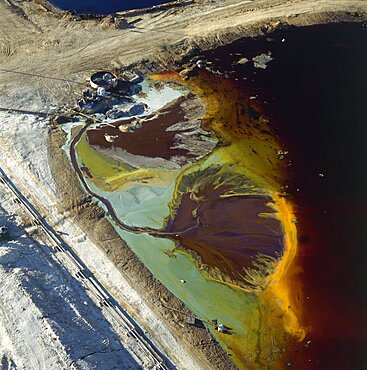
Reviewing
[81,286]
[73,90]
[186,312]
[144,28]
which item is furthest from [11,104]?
[186,312]

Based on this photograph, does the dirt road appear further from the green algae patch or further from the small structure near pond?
the green algae patch

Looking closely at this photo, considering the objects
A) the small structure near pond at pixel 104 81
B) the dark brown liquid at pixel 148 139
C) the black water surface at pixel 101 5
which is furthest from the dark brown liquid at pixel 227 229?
the black water surface at pixel 101 5

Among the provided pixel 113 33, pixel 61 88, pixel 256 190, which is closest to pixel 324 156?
pixel 256 190

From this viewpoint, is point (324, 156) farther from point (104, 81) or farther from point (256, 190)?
point (104, 81)

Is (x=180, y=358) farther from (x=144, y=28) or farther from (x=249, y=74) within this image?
(x=144, y=28)

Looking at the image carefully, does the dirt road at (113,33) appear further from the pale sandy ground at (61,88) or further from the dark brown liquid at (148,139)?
the dark brown liquid at (148,139)

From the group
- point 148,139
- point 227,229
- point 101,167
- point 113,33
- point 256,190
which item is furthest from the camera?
point 113,33

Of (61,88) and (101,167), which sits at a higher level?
(61,88)
